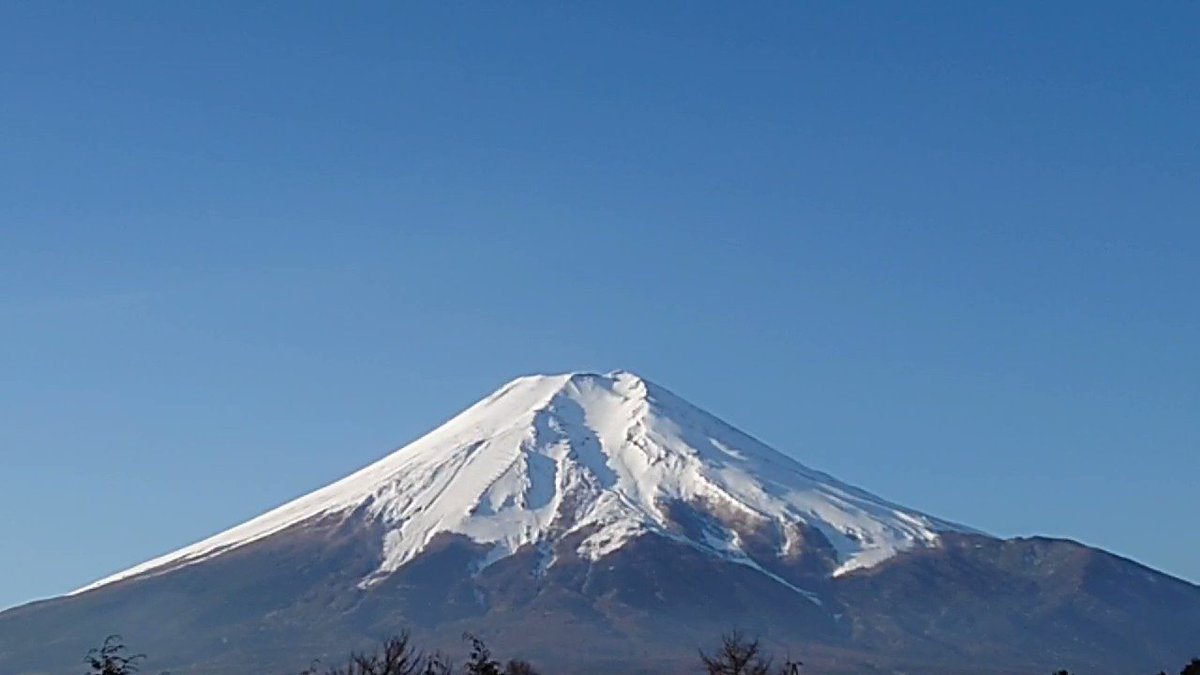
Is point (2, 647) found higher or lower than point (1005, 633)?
lower

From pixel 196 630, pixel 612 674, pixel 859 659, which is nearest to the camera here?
pixel 612 674

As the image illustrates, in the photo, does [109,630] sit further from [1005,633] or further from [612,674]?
[1005,633]

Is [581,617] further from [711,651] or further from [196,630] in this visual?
[196,630]

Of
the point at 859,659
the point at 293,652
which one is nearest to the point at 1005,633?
the point at 859,659

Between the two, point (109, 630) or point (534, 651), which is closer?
point (534, 651)

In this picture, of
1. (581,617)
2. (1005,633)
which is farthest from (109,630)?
(1005,633)

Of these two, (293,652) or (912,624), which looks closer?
(293,652)

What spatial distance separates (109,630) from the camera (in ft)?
632

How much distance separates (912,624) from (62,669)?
8152 cm

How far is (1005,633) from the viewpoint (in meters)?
196

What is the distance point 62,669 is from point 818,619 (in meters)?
72.3

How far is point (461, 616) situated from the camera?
19325 centimetres

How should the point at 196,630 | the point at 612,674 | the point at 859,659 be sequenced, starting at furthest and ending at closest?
the point at 196,630 → the point at 859,659 → the point at 612,674

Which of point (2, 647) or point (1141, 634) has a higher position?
point (1141, 634)
